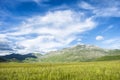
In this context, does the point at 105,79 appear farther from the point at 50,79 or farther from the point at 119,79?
the point at 50,79

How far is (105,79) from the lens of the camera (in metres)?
12.7

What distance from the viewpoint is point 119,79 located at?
12.5 meters

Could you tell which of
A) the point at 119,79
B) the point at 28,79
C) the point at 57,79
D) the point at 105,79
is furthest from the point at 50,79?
the point at 119,79

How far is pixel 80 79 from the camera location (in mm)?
12656

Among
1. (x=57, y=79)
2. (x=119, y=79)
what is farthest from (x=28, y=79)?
(x=119, y=79)

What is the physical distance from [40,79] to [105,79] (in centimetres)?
453

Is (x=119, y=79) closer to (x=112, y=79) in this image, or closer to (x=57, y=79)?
(x=112, y=79)

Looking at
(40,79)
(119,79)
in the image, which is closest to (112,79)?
(119,79)

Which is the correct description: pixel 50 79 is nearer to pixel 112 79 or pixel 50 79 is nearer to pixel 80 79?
pixel 80 79

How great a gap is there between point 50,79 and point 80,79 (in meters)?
2.05

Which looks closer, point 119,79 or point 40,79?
point 119,79

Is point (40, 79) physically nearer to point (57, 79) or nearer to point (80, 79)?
point (57, 79)

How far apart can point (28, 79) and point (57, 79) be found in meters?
2.03

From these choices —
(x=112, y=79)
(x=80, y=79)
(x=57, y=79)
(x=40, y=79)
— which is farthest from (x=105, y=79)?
(x=40, y=79)
